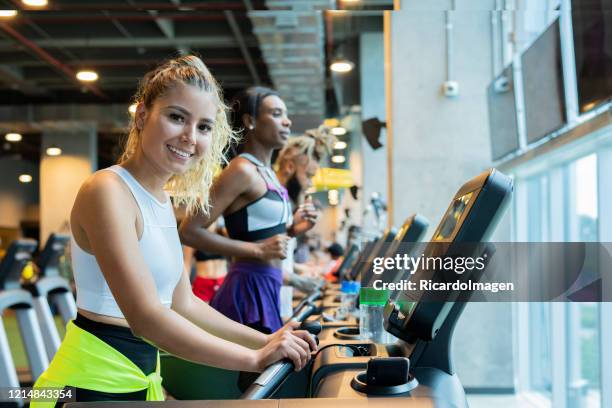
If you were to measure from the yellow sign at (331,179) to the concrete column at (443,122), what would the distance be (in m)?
0.48

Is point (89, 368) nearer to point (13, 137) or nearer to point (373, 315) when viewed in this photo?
point (373, 315)

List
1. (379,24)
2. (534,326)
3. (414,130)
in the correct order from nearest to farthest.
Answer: (534,326) → (379,24) → (414,130)

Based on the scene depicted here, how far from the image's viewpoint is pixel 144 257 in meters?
1.22

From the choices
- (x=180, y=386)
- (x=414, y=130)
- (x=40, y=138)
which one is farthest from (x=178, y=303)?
A: (x=414, y=130)

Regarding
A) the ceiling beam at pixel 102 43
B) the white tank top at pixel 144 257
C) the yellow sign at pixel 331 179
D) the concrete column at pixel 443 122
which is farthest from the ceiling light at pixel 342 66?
the white tank top at pixel 144 257

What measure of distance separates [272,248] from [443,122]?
129 cm

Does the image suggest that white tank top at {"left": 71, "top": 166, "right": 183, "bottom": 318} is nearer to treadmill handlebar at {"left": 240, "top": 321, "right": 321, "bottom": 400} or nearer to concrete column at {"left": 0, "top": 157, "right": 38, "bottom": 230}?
treadmill handlebar at {"left": 240, "top": 321, "right": 321, "bottom": 400}

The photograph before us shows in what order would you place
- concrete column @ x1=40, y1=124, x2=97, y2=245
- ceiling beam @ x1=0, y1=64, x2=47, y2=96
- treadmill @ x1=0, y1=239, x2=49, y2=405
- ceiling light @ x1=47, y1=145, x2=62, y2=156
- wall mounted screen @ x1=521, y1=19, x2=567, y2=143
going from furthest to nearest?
1. treadmill @ x1=0, y1=239, x2=49, y2=405
2. wall mounted screen @ x1=521, y1=19, x2=567, y2=143
3. ceiling beam @ x1=0, y1=64, x2=47, y2=96
4. ceiling light @ x1=47, y1=145, x2=62, y2=156
5. concrete column @ x1=40, y1=124, x2=97, y2=245

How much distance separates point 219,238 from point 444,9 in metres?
0.89

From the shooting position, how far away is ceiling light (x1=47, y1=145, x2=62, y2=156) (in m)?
2.11

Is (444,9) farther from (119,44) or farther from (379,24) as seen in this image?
(119,44)

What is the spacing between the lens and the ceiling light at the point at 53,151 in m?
2.11

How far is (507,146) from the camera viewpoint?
7.95 feet

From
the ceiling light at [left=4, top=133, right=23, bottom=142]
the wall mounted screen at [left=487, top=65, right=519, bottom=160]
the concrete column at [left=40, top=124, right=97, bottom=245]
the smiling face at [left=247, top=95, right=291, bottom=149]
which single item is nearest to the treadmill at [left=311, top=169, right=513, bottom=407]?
the concrete column at [left=40, top=124, right=97, bottom=245]
